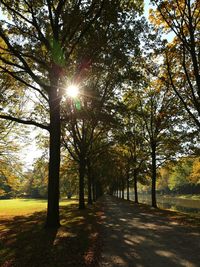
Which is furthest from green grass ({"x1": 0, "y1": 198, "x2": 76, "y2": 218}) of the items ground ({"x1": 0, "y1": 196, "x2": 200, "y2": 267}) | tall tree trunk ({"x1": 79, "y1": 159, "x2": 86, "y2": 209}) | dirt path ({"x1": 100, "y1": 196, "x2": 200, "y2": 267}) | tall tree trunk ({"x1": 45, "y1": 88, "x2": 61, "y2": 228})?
dirt path ({"x1": 100, "y1": 196, "x2": 200, "y2": 267})

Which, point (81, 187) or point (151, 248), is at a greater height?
point (81, 187)

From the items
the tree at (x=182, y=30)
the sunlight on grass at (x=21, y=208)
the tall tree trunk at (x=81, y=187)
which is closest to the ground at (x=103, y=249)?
the tree at (x=182, y=30)

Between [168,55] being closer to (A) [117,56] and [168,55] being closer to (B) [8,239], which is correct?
(A) [117,56]

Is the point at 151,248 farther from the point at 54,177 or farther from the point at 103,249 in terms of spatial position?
the point at 54,177

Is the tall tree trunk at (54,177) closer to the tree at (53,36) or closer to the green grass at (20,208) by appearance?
the tree at (53,36)

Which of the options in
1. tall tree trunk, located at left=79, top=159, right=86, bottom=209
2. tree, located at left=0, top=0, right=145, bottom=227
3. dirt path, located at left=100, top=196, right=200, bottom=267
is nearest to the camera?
dirt path, located at left=100, top=196, right=200, bottom=267

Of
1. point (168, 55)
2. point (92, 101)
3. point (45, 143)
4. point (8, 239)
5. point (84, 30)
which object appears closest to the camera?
point (8, 239)

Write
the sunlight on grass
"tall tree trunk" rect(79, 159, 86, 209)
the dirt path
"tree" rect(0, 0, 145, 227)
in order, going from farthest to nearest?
1. the sunlight on grass
2. "tall tree trunk" rect(79, 159, 86, 209)
3. "tree" rect(0, 0, 145, 227)
4. the dirt path

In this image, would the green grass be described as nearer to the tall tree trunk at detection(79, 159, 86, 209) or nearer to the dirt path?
the tall tree trunk at detection(79, 159, 86, 209)

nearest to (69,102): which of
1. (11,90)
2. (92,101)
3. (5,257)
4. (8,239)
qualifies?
(92,101)

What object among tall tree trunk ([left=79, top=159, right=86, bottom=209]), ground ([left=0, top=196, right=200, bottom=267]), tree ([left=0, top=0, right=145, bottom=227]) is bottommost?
ground ([left=0, top=196, right=200, bottom=267])

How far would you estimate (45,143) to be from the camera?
29.0 meters

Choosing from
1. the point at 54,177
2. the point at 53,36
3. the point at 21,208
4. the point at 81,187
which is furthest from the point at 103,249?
the point at 21,208

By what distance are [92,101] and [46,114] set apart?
181 inches
